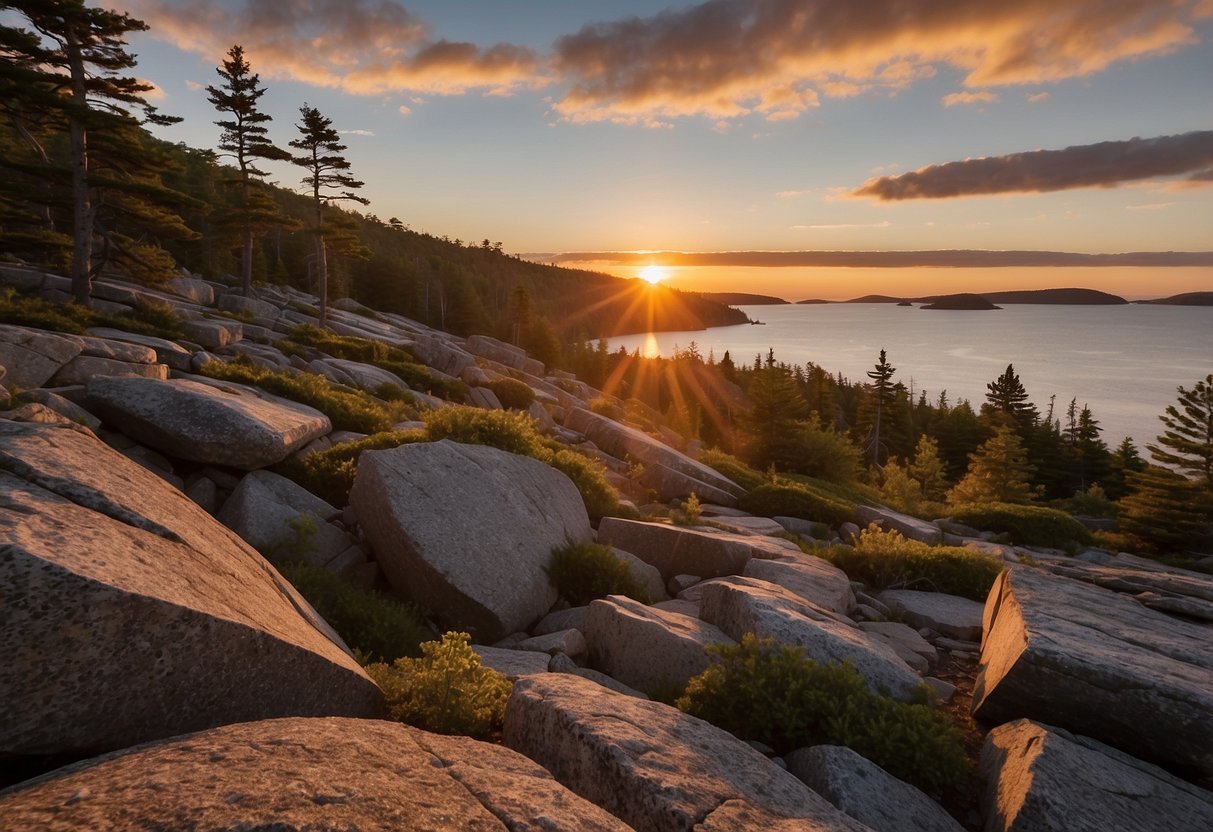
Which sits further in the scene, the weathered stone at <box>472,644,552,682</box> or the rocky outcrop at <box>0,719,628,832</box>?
the weathered stone at <box>472,644,552,682</box>

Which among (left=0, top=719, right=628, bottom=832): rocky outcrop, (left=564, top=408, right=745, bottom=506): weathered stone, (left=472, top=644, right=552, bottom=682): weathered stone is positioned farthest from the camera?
(left=564, top=408, right=745, bottom=506): weathered stone

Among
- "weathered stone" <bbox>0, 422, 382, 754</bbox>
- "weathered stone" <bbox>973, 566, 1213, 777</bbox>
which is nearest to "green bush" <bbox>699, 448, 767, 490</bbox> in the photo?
"weathered stone" <bbox>973, 566, 1213, 777</bbox>

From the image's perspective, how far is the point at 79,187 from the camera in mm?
22141

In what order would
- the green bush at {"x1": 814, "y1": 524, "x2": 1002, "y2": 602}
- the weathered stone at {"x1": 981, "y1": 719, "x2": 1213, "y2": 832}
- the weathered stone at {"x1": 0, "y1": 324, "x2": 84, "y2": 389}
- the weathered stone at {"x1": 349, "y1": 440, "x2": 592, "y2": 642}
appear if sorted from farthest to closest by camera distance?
the green bush at {"x1": 814, "y1": 524, "x2": 1002, "y2": 602} → the weathered stone at {"x1": 0, "y1": 324, "x2": 84, "y2": 389} → the weathered stone at {"x1": 349, "y1": 440, "x2": 592, "y2": 642} → the weathered stone at {"x1": 981, "y1": 719, "x2": 1213, "y2": 832}

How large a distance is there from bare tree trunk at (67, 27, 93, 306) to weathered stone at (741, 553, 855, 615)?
2575cm

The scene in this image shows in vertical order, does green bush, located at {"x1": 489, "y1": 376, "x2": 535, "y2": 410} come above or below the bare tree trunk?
below

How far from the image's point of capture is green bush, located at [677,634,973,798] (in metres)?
5.41

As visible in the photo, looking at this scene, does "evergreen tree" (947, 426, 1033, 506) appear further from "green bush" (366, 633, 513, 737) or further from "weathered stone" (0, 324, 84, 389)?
"weathered stone" (0, 324, 84, 389)

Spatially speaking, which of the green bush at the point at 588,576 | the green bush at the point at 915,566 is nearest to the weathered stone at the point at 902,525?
the green bush at the point at 915,566

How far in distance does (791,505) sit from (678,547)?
888cm

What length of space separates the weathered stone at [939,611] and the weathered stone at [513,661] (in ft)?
21.8

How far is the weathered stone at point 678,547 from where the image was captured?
10.8 m

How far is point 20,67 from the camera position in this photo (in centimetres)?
2027

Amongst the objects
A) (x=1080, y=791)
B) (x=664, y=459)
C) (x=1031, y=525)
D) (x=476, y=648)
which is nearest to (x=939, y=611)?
(x=1080, y=791)
